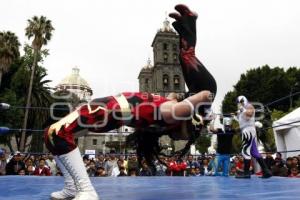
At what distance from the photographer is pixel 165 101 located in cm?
251

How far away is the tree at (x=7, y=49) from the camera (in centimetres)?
2067

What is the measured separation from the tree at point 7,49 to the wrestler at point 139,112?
19.9 m

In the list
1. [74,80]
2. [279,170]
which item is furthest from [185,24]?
[74,80]

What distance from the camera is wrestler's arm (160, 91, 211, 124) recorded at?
2428 mm

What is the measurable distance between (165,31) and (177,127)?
5466cm

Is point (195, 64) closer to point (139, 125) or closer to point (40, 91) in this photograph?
point (139, 125)

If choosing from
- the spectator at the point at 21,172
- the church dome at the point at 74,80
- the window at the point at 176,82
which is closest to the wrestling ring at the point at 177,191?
the spectator at the point at 21,172

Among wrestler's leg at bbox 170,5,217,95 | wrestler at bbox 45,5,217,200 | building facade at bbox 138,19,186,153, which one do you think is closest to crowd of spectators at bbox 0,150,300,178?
wrestler at bbox 45,5,217,200

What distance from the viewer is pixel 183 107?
7.95 feet

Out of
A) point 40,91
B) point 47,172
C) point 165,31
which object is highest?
point 165,31

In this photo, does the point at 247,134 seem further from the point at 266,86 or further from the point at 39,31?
the point at 266,86

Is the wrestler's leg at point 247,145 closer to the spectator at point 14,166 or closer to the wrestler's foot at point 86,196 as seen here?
the wrestler's foot at point 86,196

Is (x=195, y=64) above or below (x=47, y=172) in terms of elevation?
above

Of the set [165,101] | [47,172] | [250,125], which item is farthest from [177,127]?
Answer: [47,172]
